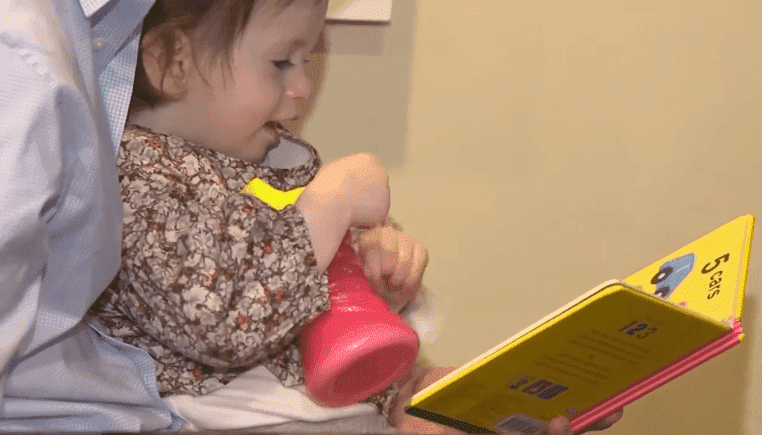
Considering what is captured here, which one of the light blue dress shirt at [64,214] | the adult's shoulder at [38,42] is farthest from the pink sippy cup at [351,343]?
the adult's shoulder at [38,42]

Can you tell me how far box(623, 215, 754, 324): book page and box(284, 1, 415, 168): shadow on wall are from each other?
417 millimetres

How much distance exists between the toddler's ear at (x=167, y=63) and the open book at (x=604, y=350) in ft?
1.31

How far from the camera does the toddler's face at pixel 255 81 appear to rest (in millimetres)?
756

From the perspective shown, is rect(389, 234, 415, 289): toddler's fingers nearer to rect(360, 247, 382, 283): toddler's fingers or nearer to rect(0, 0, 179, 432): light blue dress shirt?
rect(360, 247, 382, 283): toddler's fingers

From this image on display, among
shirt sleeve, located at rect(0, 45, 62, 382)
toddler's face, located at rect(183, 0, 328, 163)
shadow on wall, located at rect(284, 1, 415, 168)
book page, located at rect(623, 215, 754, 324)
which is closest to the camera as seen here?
shirt sleeve, located at rect(0, 45, 62, 382)

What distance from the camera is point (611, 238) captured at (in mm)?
1083

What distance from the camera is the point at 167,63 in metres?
0.78

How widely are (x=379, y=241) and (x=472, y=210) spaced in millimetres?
305

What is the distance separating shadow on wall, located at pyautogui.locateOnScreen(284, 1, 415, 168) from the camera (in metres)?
1.02

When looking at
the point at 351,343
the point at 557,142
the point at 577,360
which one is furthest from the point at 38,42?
the point at 557,142

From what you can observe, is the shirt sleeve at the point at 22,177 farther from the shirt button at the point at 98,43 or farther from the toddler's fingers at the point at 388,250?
the toddler's fingers at the point at 388,250

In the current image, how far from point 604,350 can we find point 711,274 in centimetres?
13

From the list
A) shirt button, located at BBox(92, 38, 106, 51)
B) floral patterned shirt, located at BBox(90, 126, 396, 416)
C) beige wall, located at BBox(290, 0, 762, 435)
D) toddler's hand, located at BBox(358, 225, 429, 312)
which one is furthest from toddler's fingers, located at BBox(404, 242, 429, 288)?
shirt button, located at BBox(92, 38, 106, 51)

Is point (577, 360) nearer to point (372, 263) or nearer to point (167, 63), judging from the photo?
point (372, 263)
